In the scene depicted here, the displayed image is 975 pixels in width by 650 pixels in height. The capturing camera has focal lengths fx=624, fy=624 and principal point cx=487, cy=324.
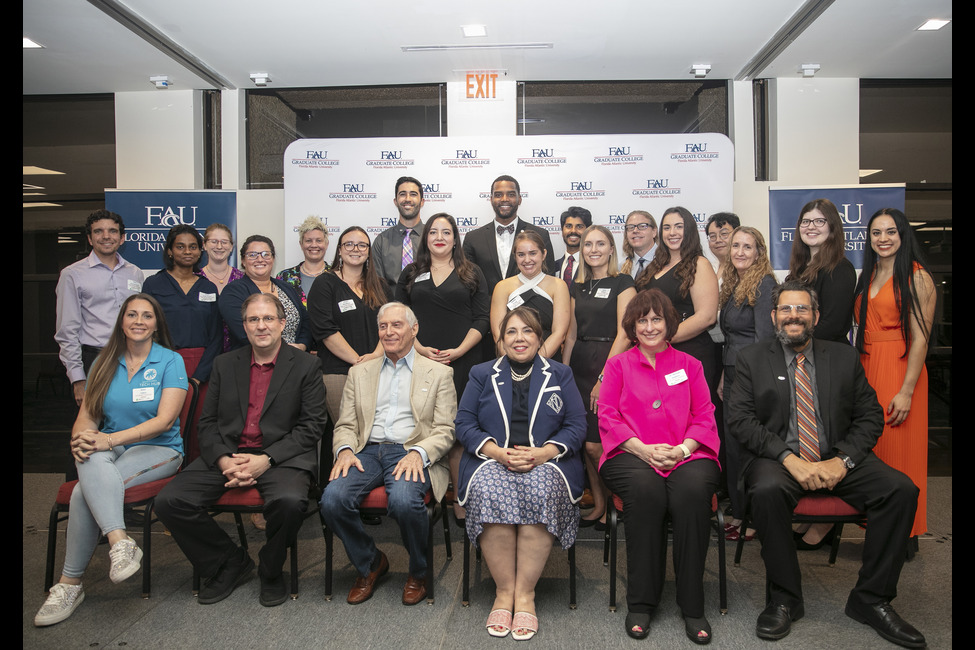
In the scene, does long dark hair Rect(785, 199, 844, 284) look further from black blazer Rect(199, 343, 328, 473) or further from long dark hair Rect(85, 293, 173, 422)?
long dark hair Rect(85, 293, 173, 422)

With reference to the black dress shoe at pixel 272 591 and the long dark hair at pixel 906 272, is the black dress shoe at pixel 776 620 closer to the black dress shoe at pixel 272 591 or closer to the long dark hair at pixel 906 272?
the long dark hair at pixel 906 272

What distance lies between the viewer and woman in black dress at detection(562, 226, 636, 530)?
11.0 feet

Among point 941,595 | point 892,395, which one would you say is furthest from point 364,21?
point 941,595

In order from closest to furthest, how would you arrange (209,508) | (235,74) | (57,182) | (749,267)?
1. (209,508)
2. (749,267)
3. (235,74)
4. (57,182)

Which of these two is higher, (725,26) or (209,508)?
(725,26)

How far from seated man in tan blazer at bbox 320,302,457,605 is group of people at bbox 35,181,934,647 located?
0.04 ft

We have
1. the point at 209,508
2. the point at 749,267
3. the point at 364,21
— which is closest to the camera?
the point at 209,508

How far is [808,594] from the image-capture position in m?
2.81

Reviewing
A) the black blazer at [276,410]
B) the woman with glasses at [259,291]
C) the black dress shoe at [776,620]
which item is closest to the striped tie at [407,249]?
the woman with glasses at [259,291]

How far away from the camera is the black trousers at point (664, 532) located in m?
2.47

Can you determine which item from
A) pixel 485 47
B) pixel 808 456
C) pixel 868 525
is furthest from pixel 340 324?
pixel 868 525

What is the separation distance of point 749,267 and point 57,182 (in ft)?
19.1

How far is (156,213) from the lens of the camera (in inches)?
205
